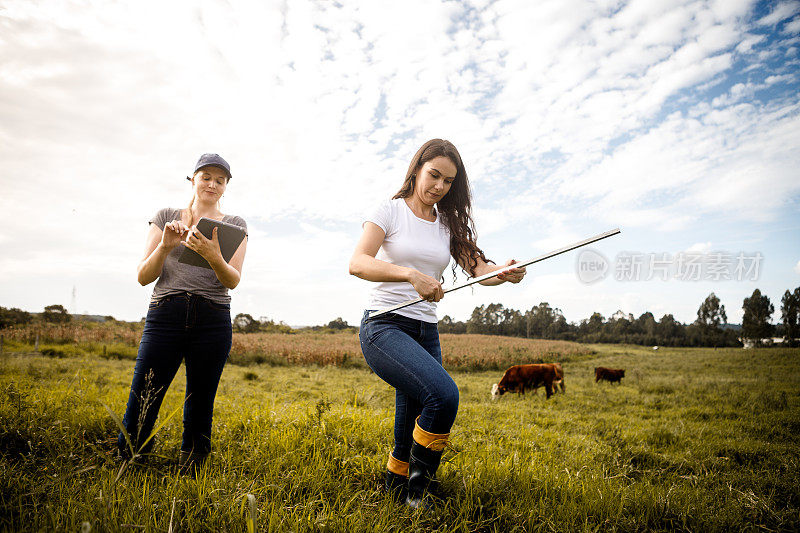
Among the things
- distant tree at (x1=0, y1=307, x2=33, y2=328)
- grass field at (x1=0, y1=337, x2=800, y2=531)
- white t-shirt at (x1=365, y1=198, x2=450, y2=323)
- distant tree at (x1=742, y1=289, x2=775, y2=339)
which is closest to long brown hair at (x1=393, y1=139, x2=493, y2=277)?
white t-shirt at (x1=365, y1=198, x2=450, y2=323)

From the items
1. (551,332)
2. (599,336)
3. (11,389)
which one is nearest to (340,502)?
(11,389)

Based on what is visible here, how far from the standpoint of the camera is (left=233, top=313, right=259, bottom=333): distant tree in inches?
1552

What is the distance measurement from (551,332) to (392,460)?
76.0 m

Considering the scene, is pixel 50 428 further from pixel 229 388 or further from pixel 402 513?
pixel 229 388

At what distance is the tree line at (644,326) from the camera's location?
53.1 meters

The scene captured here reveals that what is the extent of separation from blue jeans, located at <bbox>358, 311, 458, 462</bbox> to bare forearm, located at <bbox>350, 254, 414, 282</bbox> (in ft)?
1.09

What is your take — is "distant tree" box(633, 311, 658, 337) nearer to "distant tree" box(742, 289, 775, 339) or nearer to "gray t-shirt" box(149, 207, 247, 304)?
"distant tree" box(742, 289, 775, 339)

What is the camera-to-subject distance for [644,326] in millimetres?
70062

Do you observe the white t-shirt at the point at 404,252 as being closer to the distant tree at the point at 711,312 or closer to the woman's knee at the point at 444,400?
the woman's knee at the point at 444,400

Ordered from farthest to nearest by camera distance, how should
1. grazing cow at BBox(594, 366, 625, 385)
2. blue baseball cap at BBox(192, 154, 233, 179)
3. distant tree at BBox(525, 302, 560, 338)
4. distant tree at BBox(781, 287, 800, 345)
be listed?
distant tree at BBox(525, 302, 560, 338), distant tree at BBox(781, 287, 800, 345), grazing cow at BBox(594, 366, 625, 385), blue baseball cap at BBox(192, 154, 233, 179)

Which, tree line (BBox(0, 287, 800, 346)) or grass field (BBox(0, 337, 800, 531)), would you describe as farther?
tree line (BBox(0, 287, 800, 346))

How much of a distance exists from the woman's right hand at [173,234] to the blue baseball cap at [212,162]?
0.63 m

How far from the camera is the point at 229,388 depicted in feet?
27.7

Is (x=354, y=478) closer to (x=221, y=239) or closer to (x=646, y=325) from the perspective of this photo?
(x=221, y=239)
